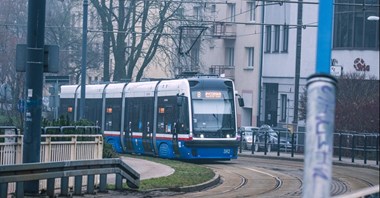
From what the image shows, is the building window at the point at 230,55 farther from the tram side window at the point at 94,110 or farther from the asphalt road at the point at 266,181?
the asphalt road at the point at 266,181

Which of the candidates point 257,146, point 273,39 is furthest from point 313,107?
point 257,146

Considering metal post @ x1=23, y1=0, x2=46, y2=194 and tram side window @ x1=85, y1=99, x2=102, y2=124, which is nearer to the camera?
metal post @ x1=23, y1=0, x2=46, y2=194

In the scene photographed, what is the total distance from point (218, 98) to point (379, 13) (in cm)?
2851

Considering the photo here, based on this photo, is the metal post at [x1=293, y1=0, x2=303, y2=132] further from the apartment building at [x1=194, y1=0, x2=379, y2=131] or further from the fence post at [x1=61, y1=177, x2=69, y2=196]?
the fence post at [x1=61, y1=177, x2=69, y2=196]

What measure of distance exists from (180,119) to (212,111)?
1288 mm

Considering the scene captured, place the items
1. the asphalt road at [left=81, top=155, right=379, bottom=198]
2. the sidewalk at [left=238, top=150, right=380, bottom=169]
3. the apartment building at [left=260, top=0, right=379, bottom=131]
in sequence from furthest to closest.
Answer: the sidewalk at [left=238, top=150, right=380, bottom=169] < the asphalt road at [left=81, top=155, right=379, bottom=198] < the apartment building at [left=260, top=0, right=379, bottom=131]

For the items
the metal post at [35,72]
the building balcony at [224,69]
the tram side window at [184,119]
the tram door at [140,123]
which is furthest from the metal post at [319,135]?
the building balcony at [224,69]

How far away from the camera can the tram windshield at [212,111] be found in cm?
3509

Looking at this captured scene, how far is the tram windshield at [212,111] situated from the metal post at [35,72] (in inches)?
670

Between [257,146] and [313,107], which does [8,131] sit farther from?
[257,146]

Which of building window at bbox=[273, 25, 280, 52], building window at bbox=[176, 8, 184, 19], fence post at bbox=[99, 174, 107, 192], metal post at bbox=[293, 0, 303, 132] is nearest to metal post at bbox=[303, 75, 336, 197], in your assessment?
metal post at bbox=[293, 0, 303, 132]

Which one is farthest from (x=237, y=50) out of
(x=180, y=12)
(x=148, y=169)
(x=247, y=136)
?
(x=148, y=169)

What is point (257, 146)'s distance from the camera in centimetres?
4934

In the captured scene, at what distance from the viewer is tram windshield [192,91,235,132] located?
35094 millimetres
